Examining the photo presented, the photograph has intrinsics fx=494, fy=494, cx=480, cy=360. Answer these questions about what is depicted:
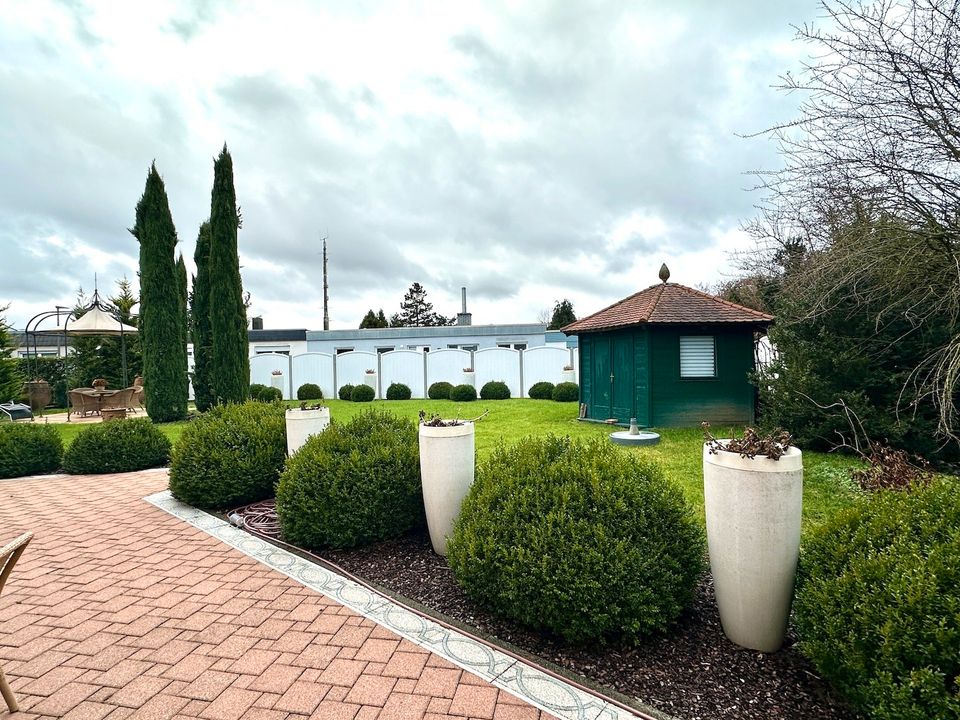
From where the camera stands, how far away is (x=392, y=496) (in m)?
3.95

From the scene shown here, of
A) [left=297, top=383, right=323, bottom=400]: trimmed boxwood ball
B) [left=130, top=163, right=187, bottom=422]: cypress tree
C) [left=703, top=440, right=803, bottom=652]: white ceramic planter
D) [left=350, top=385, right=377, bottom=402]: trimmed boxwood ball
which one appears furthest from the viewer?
[left=297, top=383, right=323, bottom=400]: trimmed boxwood ball

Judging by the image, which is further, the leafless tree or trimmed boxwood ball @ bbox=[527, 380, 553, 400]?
trimmed boxwood ball @ bbox=[527, 380, 553, 400]

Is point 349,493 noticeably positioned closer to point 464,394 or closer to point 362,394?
point 464,394

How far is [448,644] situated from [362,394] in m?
15.0

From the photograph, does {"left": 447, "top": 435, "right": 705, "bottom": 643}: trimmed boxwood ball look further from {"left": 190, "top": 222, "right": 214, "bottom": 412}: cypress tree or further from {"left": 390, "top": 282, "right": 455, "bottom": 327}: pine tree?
{"left": 390, "top": 282, "right": 455, "bottom": 327}: pine tree

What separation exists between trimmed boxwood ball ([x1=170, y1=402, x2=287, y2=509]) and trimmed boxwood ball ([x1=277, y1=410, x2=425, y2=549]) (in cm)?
128

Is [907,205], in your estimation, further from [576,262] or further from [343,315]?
[343,315]

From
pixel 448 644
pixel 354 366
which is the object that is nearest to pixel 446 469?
pixel 448 644

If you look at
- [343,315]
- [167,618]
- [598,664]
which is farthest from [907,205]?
[343,315]

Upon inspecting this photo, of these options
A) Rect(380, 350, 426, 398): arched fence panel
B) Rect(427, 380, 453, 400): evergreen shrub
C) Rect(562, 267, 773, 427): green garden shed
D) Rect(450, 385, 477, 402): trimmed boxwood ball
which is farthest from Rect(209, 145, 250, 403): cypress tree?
Rect(562, 267, 773, 427): green garden shed

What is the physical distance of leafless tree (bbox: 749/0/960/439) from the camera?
15.9ft

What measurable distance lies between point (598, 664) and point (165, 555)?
3.55 meters

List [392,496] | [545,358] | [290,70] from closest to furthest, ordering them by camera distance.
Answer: [392,496], [290,70], [545,358]

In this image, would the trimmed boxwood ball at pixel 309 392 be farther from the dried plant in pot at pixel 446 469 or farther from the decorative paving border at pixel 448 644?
the dried plant in pot at pixel 446 469
